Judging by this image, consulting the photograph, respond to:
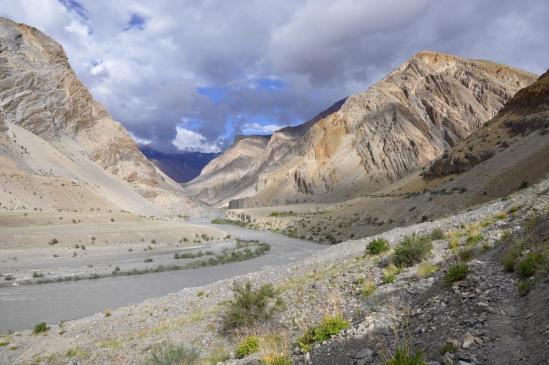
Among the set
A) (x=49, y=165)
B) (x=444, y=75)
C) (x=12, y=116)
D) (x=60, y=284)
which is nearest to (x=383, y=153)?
(x=444, y=75)

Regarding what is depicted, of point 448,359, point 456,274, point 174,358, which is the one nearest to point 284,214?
point 456,274

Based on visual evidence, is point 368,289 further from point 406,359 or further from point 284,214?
point 284,214

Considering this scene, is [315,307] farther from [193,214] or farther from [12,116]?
[193,214]

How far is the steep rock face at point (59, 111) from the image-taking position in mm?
89750

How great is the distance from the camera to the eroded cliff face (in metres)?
112

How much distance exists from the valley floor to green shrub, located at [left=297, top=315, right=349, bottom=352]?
20cm

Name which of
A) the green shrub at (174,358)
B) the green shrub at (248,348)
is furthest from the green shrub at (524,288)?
the green shrub at (174,358)

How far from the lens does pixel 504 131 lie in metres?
57.5

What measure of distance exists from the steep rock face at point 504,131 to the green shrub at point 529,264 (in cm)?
4541

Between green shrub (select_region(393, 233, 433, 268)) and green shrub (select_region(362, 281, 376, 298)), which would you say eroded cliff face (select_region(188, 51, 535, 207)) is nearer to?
green shrub (select_region(393, 233, 433, 268))

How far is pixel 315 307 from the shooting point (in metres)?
11.9

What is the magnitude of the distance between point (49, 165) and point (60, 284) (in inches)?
2116

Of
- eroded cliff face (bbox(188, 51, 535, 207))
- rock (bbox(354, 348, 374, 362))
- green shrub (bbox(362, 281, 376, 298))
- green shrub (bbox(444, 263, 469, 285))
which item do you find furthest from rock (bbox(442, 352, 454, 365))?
eroded cliff face (bbox(188, 51, 535, 207))

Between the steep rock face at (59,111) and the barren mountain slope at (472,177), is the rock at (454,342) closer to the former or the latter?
the barren mountain slope at (472,177)
